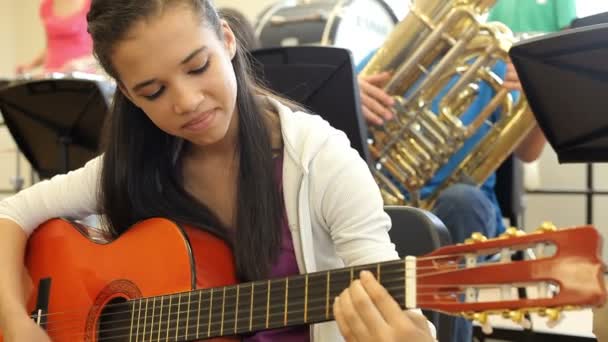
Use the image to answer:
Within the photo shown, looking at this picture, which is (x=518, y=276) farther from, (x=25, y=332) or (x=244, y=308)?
(x=25, y=332)

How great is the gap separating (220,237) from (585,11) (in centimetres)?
232

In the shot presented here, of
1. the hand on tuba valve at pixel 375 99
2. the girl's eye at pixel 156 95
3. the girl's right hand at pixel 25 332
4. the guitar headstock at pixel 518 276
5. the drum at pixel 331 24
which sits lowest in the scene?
the girl's right hand at pixel 25 332

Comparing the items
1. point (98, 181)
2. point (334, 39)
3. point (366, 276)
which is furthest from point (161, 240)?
point (334, 39)

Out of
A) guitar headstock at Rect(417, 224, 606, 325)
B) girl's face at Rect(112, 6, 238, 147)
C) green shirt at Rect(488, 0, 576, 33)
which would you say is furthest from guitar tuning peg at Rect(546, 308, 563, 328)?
green shirt at Rect(488, 0, 576, 33)

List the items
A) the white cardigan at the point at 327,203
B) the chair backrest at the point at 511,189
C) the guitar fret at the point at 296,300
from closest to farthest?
the guitar fret at the point at 296,300 < the white cardigan at the point at 327,203 < the chair backrest at the point at 511,189

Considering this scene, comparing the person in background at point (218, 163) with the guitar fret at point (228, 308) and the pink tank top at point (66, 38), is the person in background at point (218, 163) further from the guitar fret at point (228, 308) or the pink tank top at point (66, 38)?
the pink tank top at point (66, 38)

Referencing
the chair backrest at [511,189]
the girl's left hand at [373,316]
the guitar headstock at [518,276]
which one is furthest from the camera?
the chair backrest at [511,189]

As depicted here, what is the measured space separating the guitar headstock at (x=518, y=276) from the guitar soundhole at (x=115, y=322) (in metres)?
0.56

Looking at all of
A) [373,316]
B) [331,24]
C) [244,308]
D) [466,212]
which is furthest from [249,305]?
[331,24]

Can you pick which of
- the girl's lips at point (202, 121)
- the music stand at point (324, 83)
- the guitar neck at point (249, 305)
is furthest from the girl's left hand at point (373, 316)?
the music stand at point (324, 83)

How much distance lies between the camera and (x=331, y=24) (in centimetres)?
313

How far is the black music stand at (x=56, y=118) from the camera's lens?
7.33 ft

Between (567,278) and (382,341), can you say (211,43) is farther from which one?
(567,278)

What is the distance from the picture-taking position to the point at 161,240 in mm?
1251
